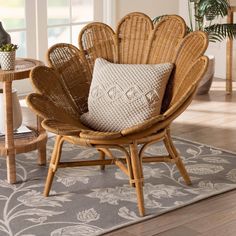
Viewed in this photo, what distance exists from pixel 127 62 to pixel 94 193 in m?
0.78

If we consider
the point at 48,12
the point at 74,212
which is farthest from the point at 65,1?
the point at 74,212

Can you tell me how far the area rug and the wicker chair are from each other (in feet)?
0.31

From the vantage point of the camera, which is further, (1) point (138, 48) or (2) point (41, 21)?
(2) point (41, 21)

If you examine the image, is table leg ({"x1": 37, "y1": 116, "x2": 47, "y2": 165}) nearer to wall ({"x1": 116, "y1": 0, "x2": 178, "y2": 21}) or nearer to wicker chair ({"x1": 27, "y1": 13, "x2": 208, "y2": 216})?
wicker chair ({"x1": 27, "y1": 13, "x2": 208, "y2": 216})

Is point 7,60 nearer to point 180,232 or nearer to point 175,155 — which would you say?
point 175,155

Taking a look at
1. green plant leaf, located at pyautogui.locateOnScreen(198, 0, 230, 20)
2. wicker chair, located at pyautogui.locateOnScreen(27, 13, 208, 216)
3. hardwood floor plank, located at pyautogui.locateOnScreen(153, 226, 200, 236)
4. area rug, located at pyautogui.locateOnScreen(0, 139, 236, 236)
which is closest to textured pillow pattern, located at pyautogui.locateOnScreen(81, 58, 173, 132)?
wicker chair, located at pyautogui.locateOnScreen(27, 13, 208, 216)

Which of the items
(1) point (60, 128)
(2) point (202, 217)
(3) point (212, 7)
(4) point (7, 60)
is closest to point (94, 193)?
(1) point (60, 128)

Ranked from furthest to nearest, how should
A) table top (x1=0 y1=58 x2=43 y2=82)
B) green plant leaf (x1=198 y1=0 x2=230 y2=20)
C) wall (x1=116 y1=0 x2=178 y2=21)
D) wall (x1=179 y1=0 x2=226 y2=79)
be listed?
1. wall (x1=179 y1=0 x2=226 y2=79)
2. wall (x1=116 y1=0 x2=178 y2=21)
3. green plant leaf (x1=198 y1=0 x2=230 y2=20)
4. table top (x1=0 y1=58 x2=43 y2=82)

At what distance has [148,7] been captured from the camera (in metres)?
6.09

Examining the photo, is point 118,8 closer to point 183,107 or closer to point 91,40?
point 91,40

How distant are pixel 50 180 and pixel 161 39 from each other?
0.99 m

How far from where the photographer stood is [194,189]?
3.41 m

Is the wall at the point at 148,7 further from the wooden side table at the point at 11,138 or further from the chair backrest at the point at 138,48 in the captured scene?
the wooden side table at the point at 11,138

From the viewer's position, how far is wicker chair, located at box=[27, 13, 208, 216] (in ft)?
10.1
